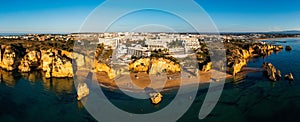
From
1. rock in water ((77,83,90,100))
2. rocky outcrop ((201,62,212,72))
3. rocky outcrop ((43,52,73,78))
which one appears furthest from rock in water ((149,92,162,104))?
rocky outcrop ((43,52,73,78))

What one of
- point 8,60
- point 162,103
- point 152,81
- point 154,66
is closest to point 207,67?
point 154,66

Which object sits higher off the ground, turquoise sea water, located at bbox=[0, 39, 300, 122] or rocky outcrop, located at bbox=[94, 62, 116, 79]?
rocky outcrop, located at bbox=[94, 62, 116, 79]

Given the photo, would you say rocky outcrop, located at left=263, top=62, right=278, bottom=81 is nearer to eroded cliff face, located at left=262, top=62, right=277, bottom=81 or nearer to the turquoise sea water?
eroded cliff face, located at left=262, top=62, right=277, bottom=81

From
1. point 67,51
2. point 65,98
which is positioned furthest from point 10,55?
point 65,98

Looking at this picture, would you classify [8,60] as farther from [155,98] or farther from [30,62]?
[155,98]

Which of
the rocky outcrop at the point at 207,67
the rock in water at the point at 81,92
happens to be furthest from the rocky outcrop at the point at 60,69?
the rocky outcrop at the point at 207,67
